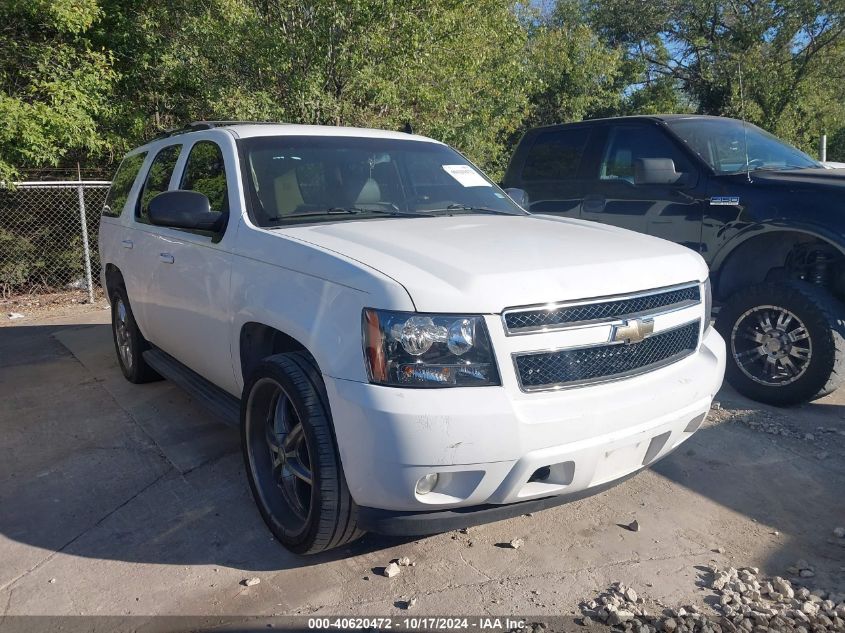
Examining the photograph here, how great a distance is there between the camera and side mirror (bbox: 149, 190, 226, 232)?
358 centimetres

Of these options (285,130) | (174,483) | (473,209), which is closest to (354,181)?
(285,130)

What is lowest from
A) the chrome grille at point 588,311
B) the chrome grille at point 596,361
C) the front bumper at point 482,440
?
the front bumper at point 482,440

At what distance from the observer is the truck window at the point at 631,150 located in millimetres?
5703

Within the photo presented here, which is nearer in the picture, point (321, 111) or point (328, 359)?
point (328, 359)

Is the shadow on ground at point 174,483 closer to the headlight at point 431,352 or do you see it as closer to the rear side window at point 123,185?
the headlight at point 431,352

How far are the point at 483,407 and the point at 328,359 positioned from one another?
0.62m

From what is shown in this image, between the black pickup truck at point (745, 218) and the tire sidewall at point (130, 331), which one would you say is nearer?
the black pickup truck at point (745, 218)

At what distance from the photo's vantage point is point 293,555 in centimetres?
316

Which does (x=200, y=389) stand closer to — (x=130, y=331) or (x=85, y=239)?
(x=130, y=331)

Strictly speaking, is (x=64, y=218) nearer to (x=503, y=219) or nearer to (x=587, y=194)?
(x=587, y=194)

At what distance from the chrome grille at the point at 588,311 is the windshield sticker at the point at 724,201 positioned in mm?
2382

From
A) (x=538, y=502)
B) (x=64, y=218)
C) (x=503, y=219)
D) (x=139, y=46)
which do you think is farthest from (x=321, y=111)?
(x=538, y=502)

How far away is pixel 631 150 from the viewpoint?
606cm

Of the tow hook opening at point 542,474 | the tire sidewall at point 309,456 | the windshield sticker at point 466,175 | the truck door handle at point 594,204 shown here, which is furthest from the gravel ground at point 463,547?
the truck door handle at point 594,204
